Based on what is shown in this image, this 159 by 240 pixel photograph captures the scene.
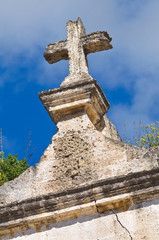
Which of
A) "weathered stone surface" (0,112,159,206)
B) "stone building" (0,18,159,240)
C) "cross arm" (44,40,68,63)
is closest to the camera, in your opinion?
"stone building" (0,18,159,240)

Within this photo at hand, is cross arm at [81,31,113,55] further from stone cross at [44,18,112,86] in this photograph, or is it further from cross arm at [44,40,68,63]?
cross arm at [44,40,68,63]

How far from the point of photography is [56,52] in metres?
6.22

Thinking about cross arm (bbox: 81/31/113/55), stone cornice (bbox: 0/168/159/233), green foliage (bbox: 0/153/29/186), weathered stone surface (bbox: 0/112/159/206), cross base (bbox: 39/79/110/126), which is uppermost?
green foliage (bbox: 0/153/29/186)

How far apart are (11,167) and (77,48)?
555 cm

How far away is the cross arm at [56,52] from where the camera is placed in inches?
245

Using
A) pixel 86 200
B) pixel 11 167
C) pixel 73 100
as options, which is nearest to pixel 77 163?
pixel 86 200

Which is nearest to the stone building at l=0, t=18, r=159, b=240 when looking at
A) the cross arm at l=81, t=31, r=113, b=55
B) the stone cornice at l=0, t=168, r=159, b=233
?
the stone cornice at l=0, t=168, r=159, b=233

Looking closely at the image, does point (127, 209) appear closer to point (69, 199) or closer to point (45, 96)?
point (69, 199)

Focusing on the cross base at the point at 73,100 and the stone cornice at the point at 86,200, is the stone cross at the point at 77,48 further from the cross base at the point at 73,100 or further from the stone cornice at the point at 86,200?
the stone cornice at the point at 86,200

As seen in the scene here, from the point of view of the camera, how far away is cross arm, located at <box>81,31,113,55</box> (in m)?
6.10

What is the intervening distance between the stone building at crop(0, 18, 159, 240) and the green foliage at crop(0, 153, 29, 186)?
18.4 feet

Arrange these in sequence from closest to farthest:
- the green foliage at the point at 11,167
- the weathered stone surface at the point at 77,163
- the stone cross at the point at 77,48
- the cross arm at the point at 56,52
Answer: the weathered stone surface at the point at 77,163 < the stone cross at the point at 77,48 < the cross arm at the point at 56,52 < the green foliage at the point at 11,167

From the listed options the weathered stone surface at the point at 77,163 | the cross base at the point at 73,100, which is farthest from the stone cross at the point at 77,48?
the weathered stone surface at the point at 77,163

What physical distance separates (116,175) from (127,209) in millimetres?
410
